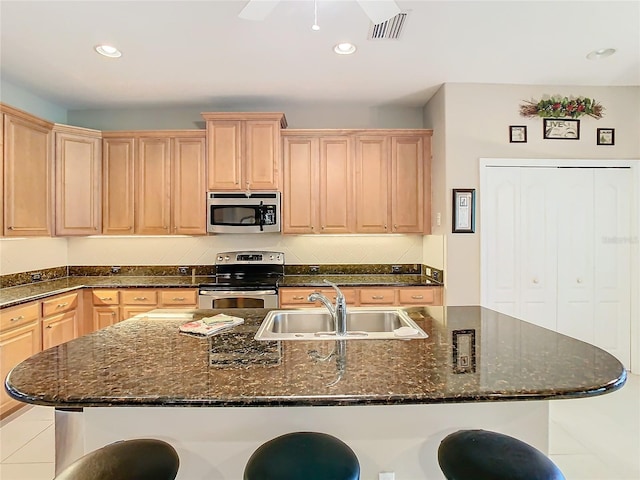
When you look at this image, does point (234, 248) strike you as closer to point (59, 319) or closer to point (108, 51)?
point (59, 319)

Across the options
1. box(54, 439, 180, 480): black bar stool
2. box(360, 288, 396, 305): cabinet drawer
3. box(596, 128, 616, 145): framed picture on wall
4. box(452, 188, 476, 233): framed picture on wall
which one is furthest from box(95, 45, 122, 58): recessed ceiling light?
box(596, 128, 616, 145): framed picture on wall

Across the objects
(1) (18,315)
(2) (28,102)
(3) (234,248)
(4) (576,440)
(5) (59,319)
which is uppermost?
(2) (28,102)

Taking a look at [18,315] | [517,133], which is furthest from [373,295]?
[18,315]

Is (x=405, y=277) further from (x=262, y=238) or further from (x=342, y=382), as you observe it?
(x=342, y=382)

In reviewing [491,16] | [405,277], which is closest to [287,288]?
[405,277]

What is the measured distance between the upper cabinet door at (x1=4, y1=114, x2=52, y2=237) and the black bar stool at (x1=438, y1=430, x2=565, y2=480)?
3.63 metres

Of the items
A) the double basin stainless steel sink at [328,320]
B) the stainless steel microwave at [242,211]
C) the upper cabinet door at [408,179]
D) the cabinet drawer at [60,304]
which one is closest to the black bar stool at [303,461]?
the double basin stainless steel sink at [328,320]

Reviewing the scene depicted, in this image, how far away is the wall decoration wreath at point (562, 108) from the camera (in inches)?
135

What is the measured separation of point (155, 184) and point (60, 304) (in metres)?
1.43

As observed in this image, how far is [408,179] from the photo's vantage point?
3881 millimetres

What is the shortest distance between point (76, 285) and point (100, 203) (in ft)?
2.87

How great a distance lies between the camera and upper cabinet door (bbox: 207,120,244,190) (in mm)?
3744

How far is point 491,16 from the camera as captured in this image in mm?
2369

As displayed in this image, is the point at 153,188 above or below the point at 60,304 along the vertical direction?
above
